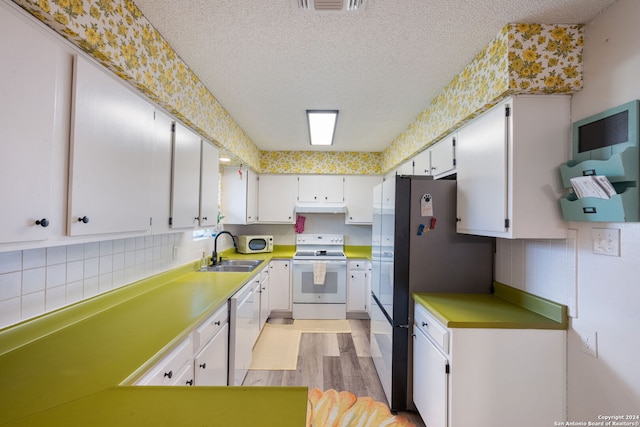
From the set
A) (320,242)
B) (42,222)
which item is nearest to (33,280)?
(42,222)

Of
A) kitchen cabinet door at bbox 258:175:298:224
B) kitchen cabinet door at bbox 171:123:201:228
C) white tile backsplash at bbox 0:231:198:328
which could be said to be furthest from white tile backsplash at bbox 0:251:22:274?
kitchen cabinet door at bbox 258:175:298:224

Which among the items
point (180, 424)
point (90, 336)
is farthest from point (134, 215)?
point (180, 424)

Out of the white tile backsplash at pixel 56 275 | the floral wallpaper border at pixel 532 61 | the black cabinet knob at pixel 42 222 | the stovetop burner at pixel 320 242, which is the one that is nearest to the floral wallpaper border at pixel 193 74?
the floral wallpaper border at pixel 532 61

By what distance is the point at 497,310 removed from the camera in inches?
63.9

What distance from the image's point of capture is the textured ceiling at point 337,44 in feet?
4.28

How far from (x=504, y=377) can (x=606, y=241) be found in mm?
869

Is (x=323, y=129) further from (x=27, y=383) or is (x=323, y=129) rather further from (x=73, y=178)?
(x=27, y=383)

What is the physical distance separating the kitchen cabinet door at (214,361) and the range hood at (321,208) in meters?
2.24

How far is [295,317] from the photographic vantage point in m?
3.64

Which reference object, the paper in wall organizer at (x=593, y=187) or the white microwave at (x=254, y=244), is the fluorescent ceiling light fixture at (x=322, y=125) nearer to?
the white microwave at (x=254, y=244)

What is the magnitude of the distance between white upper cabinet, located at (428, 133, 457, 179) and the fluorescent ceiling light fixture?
100 centimetres

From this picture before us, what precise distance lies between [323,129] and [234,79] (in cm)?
Result: 128

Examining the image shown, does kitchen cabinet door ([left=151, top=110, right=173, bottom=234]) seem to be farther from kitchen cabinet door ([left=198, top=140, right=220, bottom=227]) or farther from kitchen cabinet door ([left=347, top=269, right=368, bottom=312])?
kitchen cabinet door ([left=347, top=269, right=368, bottom=312])

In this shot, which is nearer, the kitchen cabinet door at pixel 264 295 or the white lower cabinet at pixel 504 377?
the white lower cabinet at pixel 504 377
